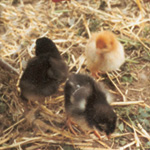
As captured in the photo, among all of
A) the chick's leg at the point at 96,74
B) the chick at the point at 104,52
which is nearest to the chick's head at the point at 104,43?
the chick at the point at 104,52

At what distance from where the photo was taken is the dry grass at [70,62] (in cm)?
209

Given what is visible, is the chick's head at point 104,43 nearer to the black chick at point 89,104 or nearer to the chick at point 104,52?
the chick at point 104,52

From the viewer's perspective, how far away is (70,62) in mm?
2592

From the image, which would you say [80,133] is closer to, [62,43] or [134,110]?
[134,110]

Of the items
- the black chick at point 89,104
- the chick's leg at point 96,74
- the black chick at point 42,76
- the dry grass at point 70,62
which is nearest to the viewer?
the black chick at point 89,104

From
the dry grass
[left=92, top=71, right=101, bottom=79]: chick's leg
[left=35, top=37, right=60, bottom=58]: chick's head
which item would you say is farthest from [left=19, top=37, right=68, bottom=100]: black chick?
[left=92, top=71, right=101, bottom=79]: chick's leg

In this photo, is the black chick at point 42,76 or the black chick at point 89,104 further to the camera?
the black chick at point 42,76

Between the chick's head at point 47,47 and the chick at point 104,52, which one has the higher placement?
the chick's head at point 47,47

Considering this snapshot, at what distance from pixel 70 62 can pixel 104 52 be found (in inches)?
19.3

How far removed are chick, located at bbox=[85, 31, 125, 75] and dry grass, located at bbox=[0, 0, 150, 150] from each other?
26cm

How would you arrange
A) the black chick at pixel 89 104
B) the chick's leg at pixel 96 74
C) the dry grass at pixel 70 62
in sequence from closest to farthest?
the black chick at pixel 89 104 < the dry grass at pixel 70 62 < the chick's leg at pixel 96 74

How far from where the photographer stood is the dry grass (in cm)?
209

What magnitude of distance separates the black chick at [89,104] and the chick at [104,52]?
0.34 meters

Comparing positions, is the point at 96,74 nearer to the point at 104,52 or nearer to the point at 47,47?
the point at 104,52
